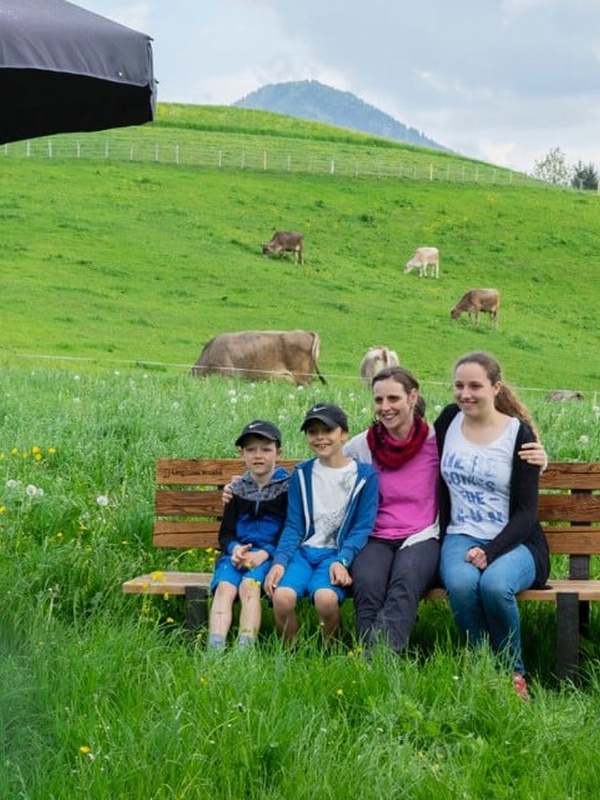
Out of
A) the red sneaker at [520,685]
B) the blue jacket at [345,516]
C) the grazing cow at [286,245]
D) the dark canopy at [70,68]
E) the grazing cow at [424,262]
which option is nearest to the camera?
the dark canopy at [70,68]

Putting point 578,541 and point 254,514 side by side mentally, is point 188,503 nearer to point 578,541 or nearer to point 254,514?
point 254,514

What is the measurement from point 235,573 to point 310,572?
356 millimetres

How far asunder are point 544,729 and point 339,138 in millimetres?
66402

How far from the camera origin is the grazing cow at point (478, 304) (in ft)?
117

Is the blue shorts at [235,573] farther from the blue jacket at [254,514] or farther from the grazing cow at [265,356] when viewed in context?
the grazing cow at [265,356]

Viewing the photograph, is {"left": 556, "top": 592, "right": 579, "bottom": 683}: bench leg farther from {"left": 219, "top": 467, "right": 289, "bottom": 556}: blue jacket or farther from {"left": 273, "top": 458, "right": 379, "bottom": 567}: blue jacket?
{"left": 219, "top": 467, "right": 289, "bottom": 556}: blue jacket

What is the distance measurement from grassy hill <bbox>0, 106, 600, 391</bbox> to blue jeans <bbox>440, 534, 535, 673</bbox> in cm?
1865

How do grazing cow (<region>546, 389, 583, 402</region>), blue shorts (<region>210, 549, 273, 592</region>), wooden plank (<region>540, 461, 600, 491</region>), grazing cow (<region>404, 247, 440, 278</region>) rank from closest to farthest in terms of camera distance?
1. blue shorts (<region>210, 549, 273, 592</region>)
2. wooden plank (<region>540, 461, 600, 491</region>)
3. grazing cow (<region>546, 389, 583, 402</region>)
4. grazing cow (<region>404, 247, 440, 278</region>)

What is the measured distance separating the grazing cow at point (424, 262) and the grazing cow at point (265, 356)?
1843 cm

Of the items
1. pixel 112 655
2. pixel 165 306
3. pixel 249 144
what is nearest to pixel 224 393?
pixel 112 655

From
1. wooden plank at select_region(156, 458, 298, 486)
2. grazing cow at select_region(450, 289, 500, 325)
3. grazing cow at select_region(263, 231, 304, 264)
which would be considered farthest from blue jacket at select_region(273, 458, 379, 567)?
grazing cow at select_region(263, 231, 304, 264)

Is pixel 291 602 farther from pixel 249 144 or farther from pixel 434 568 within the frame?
pixel 249 144

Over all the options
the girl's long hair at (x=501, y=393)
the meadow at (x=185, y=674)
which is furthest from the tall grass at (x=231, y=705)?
the girl's long hair at (x=501, y=393)

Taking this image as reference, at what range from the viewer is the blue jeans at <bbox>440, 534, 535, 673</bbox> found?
5.86 meters
